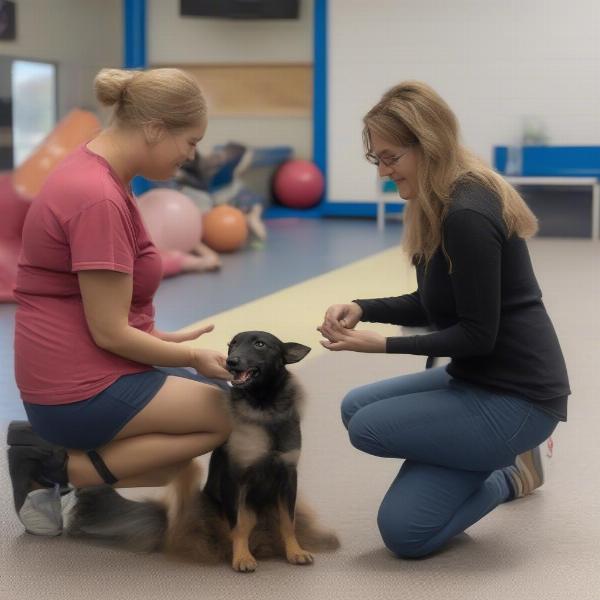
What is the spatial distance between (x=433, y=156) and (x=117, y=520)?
4.10ft

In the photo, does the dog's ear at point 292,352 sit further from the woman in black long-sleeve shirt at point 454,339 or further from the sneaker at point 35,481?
the sneaker at point 35,481

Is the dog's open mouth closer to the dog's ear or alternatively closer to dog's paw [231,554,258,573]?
the dog's ear

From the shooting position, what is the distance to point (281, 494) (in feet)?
8.92

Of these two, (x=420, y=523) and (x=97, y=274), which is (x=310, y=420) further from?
(x=97, y=274)

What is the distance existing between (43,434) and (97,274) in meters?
0.48

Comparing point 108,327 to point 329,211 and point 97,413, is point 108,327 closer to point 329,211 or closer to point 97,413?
point 97,413

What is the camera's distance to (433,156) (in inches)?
106

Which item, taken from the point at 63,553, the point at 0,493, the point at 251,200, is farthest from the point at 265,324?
the point at 251,200

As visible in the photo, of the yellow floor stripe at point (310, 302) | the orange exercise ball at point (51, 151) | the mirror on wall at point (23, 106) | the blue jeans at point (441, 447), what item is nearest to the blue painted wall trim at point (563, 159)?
the yellow floor stripe at point (310, 302)

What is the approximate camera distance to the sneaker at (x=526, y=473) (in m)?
3.14

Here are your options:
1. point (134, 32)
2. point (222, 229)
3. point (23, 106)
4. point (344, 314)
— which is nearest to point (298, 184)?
point (134, 32)

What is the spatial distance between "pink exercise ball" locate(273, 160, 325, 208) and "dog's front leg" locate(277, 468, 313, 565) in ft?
30.2

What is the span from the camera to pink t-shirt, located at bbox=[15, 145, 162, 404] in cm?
258

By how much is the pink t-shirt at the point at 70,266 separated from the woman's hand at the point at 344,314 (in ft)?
1.53
